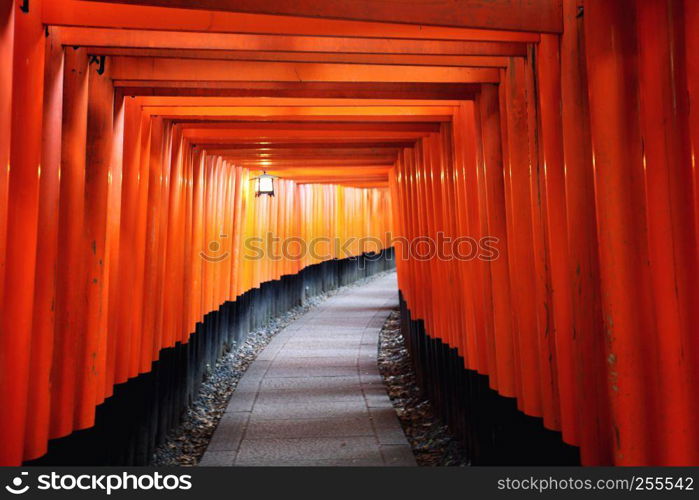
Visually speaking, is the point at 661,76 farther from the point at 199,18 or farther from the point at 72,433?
the point at 72,433

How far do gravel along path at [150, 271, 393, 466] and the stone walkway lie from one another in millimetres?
189

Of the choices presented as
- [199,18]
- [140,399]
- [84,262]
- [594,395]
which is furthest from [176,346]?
[594,395]

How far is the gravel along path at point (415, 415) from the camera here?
541 cm

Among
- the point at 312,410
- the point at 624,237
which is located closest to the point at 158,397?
the point at 312,410

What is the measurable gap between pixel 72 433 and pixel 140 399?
1.60m

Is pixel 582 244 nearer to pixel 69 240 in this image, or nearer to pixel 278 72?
pixel 278 72

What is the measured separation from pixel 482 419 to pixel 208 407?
12.8 feet

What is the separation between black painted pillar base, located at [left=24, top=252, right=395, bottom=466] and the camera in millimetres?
3672

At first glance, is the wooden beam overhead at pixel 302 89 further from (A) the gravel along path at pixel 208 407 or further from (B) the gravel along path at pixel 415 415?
(A) the gravel along path at pixel 208 407

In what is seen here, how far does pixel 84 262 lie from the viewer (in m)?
3.66

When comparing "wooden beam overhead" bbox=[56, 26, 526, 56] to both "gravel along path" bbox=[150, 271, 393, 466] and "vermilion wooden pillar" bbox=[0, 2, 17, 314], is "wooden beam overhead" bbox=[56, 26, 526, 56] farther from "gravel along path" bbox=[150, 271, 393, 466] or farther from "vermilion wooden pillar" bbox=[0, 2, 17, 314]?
"gravel along path" bbox=[150, 271, 393, 466]

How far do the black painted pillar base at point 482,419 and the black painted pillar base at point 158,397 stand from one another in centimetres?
283

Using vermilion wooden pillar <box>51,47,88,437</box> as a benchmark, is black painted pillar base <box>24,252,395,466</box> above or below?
below

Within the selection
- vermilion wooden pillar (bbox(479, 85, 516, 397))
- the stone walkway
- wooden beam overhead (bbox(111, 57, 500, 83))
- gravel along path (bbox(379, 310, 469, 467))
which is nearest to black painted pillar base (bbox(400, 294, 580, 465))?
gravel along path (bbox(379, 310, 469, 467))
